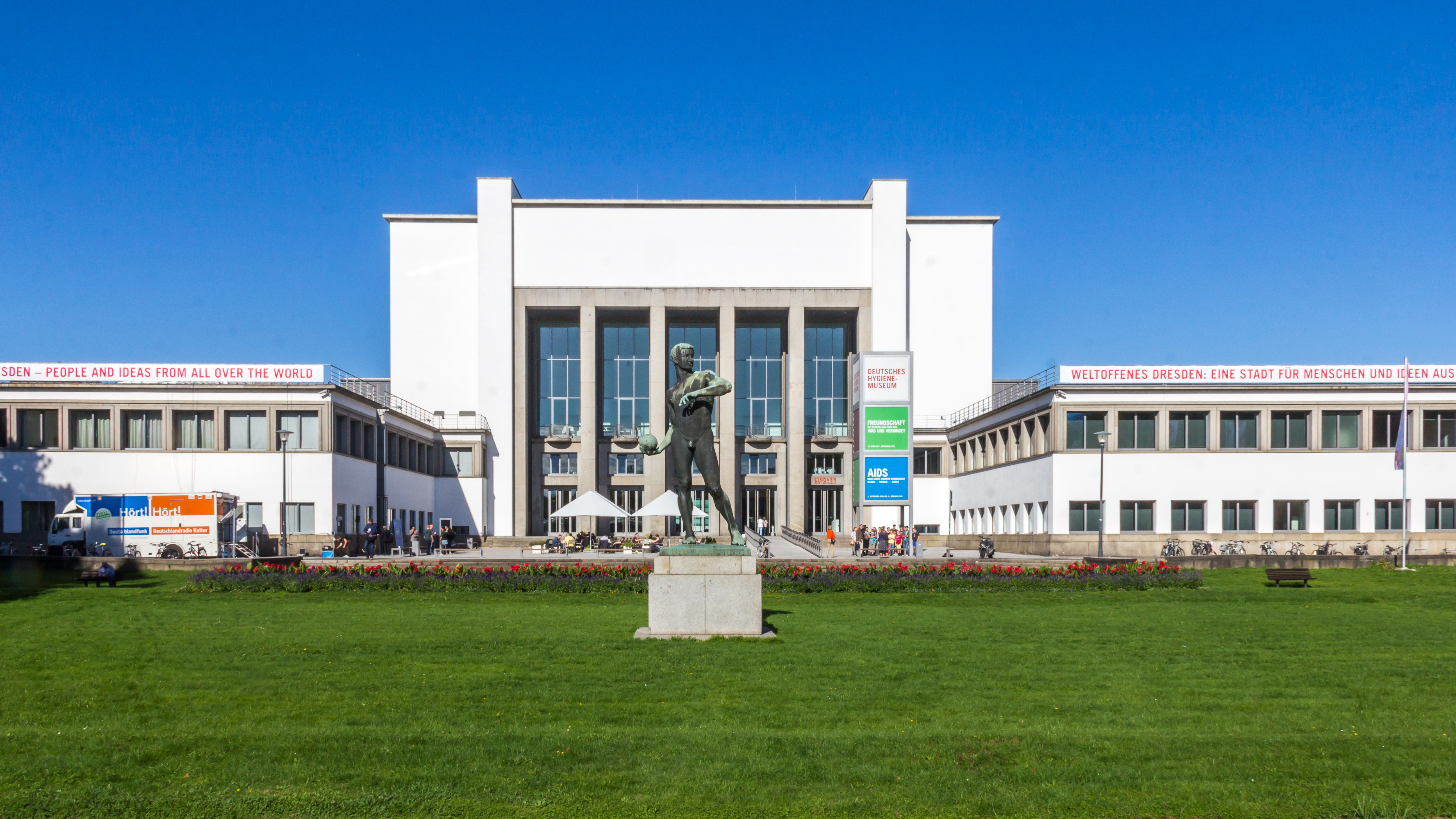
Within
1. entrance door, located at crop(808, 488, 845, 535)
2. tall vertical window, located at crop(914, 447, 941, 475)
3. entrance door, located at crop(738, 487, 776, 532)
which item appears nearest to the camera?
tall vertical window, located at crop(914, 447, 941, 475)

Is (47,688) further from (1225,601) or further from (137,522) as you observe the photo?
(137,522)

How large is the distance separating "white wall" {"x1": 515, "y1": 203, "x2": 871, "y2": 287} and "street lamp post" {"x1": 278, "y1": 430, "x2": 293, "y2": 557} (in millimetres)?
28230

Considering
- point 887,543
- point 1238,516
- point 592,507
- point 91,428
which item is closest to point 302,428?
A: point 91,428

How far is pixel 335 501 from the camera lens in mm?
52719

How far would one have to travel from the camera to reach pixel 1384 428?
53.7m

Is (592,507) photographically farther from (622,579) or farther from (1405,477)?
(1405,477)

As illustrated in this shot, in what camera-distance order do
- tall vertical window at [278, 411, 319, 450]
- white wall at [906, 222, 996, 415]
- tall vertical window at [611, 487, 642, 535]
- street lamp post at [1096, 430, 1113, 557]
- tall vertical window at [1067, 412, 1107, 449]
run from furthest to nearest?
white wall at [906, 222, 996, 415] → tall vertical window at [611, 487, 642, 535] → tall vertical window at [1067, 412, 1107, 449] → tall vertical window at [278, 411, 319, 450] → street lamp post at [1096, 430, 1113, 557]

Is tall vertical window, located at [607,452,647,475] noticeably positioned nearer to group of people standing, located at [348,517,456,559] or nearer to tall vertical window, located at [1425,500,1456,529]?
group of people standing, located at [348,517,456,559]

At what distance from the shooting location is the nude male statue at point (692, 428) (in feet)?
57.0

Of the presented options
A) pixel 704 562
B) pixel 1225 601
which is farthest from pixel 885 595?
pixel 704 562

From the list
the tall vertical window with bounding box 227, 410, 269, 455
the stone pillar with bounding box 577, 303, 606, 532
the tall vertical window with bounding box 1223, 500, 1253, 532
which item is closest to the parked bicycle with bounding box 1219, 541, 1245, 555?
the tall vertical window with bounding box 1223, 500, 1253, 532

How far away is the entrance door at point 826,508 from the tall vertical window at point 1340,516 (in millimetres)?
33310

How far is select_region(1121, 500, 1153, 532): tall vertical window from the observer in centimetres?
5369

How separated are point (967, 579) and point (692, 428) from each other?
52.8 feet
